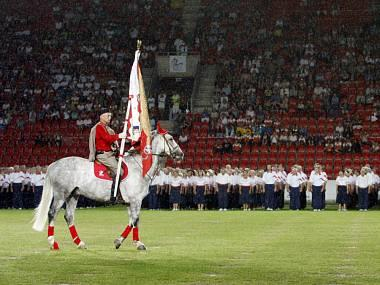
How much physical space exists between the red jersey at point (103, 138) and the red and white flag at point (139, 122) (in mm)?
688

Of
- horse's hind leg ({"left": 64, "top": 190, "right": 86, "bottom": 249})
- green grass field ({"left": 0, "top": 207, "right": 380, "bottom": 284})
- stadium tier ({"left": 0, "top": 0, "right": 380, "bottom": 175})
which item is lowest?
green grass field ({"left": 0, "top": 207, "right": 380, "bottom": 284})

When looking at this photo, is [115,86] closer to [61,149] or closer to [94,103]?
[94,103]

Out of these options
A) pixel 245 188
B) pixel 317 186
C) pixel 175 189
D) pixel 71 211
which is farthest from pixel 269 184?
pixel 71 211

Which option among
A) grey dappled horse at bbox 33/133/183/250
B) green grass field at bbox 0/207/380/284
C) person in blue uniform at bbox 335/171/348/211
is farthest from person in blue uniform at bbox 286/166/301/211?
grey dappled horse at bbox 33/133/183/250

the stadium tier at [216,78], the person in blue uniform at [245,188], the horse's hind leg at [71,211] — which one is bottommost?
the horse's hind leg at [71,211]

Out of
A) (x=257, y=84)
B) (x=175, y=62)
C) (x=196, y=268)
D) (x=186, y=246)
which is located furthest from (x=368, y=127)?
(x=196, y=268)

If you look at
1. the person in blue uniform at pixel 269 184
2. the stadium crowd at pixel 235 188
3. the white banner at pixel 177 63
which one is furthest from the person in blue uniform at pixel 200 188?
the white banner at pixel 177 63

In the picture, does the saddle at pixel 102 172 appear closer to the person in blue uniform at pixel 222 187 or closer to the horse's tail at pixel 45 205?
the horse's tail at pixel 45 205

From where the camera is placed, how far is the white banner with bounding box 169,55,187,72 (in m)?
54.8

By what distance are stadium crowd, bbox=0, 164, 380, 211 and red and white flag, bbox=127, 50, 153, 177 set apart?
63.2 feet

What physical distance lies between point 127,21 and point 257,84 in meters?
11.4

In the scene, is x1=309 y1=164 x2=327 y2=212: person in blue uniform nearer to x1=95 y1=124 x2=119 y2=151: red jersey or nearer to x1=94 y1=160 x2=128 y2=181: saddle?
x1=94 y1=160 x2=128 y2=181: saddle

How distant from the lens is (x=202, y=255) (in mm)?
16438

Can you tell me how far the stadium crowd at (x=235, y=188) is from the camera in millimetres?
37938
